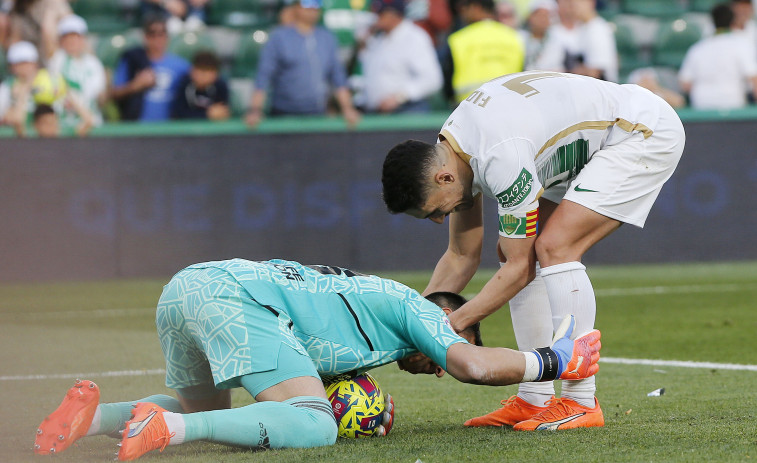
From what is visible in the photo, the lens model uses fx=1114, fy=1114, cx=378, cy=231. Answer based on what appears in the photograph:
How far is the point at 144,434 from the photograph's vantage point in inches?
151

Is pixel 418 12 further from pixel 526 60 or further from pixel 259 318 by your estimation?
pixel 259 318

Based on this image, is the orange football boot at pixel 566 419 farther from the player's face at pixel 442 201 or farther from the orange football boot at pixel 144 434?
the orange football boot at pixel 144 434

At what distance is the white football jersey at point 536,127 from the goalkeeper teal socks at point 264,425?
1.16m

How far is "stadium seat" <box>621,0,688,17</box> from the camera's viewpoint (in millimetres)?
15086

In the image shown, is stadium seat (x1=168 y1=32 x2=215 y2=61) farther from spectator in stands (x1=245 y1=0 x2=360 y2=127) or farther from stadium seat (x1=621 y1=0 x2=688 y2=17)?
stadium seat (x1=621 y1=0 x2=688 y2=17)

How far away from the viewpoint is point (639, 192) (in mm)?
4914

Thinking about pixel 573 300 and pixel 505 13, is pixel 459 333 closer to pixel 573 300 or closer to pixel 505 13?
pixel 573 300

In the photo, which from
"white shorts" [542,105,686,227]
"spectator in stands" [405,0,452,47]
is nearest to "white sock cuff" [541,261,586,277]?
"white shorts" [542,105,686,227]

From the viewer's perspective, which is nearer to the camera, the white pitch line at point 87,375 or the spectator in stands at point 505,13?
the white pitch line at point 87,375

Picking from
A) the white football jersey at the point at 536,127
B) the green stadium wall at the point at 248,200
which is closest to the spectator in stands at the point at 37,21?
the green stadium wall at the point at 248,200

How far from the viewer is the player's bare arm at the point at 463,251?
519 cm

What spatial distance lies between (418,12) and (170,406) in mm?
9510

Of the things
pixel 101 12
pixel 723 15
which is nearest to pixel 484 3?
pixel 723 15

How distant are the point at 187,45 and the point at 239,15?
1.48m
